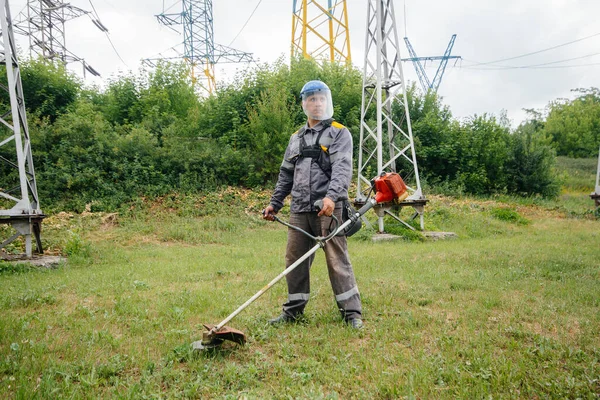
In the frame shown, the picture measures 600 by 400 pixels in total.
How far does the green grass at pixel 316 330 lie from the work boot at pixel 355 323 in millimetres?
109

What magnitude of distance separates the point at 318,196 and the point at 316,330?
1.28m

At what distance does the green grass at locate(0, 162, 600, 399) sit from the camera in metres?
2.83

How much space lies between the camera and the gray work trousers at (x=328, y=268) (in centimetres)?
405

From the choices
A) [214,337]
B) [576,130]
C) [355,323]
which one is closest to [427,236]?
[355,323]

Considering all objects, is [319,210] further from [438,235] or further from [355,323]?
[438,235]

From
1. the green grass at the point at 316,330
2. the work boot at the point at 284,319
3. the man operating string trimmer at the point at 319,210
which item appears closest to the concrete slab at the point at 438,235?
the green grass at the point at 316,330

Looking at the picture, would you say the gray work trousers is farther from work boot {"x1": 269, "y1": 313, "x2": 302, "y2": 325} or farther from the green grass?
the green grass

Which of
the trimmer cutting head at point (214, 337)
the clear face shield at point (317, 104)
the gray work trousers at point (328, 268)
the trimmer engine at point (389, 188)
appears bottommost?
the trimmer cutting head at point (214, 337)

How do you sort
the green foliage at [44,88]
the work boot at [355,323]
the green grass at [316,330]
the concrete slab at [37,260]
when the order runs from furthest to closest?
the green foliage at [44,88] → the concrete slab at [37,260] → the work boot at [355,323] → the green grass at [316,330]

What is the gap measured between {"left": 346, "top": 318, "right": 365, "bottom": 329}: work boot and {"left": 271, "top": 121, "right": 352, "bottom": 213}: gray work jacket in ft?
3.81

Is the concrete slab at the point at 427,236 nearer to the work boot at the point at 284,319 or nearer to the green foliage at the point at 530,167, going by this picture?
the work boot at the point at 284,319

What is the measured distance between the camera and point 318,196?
4.08 metres

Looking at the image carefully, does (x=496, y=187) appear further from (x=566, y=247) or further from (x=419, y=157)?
(x=566, y=247)

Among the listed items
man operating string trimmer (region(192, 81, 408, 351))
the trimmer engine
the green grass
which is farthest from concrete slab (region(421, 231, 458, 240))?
man operating string trimmer (region(192, 81, 408, 351))
